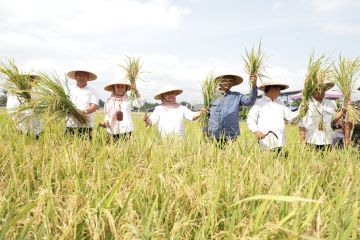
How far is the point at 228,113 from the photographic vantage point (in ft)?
13.6

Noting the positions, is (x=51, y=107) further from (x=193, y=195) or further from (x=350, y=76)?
(x=350, y=76)

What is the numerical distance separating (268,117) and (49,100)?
7.70 feet

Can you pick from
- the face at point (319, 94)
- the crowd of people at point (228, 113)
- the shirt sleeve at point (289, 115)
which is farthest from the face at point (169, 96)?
the face at point (319, 94)

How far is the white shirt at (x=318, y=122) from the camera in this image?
3.94 metres

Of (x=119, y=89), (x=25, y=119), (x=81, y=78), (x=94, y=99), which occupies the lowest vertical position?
(x=25, y=119)

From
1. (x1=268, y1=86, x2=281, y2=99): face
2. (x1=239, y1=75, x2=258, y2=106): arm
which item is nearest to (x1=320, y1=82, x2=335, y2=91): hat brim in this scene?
(x1=268, y1=86, x2=281, y2=99): face

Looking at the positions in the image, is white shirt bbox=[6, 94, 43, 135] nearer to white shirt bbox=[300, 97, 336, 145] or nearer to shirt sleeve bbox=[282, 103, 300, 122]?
shirt sleeve bbox=[282, 103, 300, 122]

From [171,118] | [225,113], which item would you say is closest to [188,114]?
[171,118]

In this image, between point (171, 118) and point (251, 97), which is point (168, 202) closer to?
point (251, 97)

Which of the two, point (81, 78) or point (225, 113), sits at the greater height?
point (81, 78)

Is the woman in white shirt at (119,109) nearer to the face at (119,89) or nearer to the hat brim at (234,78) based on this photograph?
the face at (119,89)

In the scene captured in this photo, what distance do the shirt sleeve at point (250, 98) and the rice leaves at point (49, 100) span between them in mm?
1941

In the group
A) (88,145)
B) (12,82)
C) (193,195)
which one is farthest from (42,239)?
(12,82)

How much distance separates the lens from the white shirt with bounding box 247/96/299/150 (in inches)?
159
